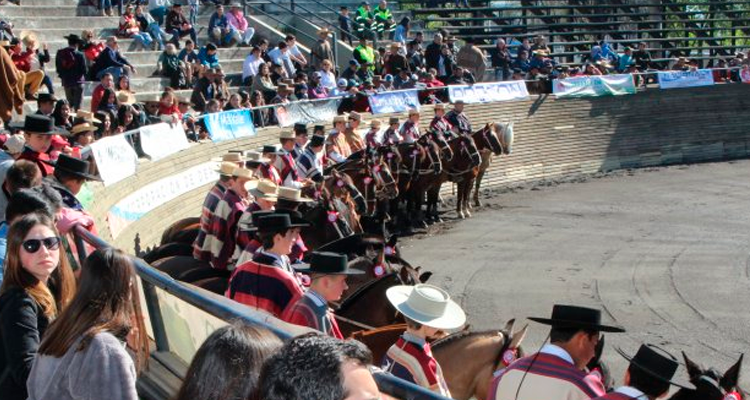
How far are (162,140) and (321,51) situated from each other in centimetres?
1270

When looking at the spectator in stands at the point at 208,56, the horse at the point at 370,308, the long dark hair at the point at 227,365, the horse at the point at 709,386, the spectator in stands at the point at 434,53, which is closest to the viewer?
the long dark hair at the point at 227,365

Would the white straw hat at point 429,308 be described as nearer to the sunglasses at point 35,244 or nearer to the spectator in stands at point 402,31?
the sunglasses at point 35,244

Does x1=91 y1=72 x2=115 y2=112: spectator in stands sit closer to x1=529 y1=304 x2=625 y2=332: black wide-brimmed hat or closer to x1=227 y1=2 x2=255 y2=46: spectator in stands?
x1=227 y1=2 x2=255 y2=46: spectator in stands

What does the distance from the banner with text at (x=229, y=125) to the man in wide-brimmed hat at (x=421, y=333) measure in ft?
46.3

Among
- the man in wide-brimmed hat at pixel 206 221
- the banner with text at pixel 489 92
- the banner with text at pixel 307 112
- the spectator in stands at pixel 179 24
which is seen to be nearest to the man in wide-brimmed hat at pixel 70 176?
the man in wide-brimmed hat at pixel 206 221

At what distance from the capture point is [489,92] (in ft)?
102

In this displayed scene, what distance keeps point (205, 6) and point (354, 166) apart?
10.0 meters

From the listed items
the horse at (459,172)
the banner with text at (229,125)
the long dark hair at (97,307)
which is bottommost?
the horse at (459,172)

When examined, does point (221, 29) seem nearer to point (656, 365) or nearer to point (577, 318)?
point (577, 318)

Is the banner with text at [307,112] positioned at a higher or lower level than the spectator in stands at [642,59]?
higher

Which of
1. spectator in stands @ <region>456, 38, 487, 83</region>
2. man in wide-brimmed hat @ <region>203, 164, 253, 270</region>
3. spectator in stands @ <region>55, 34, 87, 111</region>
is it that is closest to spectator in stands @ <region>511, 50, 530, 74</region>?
spectator in stands @ <region>456, 38, 487, 83</region>

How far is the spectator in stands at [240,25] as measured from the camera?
29328 millimetres

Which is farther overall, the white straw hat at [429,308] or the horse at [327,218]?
the horse at [327,218]

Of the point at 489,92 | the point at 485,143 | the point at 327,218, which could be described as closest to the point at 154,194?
the point at 327,218
